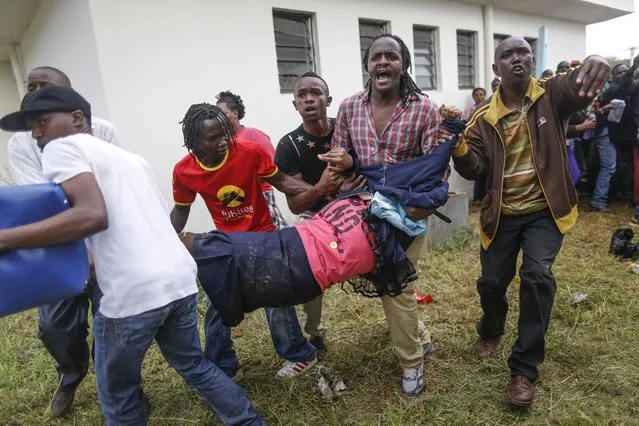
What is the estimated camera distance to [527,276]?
7.63 feet

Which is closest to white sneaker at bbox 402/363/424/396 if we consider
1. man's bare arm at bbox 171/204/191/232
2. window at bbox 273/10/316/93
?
man's bare arm at bbox 171/204/191/232

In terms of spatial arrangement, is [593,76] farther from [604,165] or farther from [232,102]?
[604,165]

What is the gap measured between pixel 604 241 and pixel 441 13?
4466 mm

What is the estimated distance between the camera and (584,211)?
6273 millimetres

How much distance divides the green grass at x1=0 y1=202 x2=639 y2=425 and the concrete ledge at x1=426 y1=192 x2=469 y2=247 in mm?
1334

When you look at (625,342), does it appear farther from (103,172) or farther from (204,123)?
(103,172)

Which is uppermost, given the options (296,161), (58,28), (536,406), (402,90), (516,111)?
(58,28)

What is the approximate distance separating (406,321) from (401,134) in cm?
97

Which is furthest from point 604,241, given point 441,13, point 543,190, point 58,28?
point 58,28

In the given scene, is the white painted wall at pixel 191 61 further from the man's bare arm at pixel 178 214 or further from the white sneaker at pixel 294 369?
the white sneaker at pixel 294 369

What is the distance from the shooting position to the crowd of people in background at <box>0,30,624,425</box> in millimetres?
1685

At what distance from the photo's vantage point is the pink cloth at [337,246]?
1966mm

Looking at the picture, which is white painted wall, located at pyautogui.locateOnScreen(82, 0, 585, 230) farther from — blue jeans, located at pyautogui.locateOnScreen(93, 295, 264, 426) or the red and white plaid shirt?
blue jeans, located at pyautogui.locateOnScreen(93, 295, 264, 426)

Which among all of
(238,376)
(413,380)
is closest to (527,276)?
(413,380)
